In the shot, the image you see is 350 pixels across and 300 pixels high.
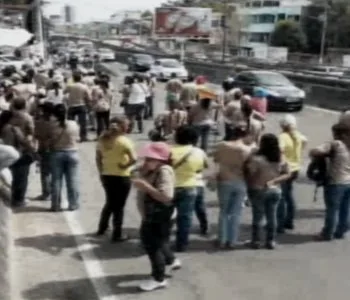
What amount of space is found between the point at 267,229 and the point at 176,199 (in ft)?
4.20

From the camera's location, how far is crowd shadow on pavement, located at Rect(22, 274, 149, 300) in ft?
27.8

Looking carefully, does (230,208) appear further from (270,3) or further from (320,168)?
(270,3)

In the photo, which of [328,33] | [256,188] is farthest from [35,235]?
[328,33]

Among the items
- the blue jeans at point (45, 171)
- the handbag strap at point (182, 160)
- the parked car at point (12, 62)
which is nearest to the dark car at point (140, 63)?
the parked car at point (12, 62)

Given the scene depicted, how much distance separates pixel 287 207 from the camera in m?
11.3

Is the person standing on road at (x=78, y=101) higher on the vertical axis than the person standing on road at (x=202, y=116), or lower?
lower

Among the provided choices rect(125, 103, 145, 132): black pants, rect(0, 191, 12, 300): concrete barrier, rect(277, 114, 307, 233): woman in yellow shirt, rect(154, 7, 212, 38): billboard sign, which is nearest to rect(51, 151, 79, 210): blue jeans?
rect(277, 114, 307, 233): woman in yellow shirt

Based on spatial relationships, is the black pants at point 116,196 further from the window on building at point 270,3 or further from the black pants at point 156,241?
the window on building at point 270,3

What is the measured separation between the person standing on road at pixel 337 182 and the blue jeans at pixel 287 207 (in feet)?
1.72

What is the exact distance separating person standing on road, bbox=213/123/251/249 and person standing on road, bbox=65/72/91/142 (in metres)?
10.7

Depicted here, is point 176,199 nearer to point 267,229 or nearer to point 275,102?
point 267,229

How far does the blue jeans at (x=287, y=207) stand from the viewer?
436 inches

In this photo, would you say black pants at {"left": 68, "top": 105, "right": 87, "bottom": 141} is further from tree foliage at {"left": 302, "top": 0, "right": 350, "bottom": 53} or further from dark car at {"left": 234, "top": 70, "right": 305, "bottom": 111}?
tree foliage at {"left": 302, "top": 0, "right": 350, "bottom": 53}

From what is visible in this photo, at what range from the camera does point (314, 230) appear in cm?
1148
